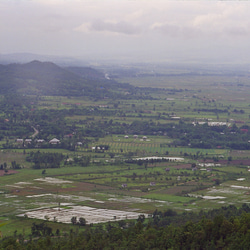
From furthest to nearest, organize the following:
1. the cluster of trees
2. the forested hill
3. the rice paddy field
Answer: the forested hill → the rice paddy field → the cluster of trees

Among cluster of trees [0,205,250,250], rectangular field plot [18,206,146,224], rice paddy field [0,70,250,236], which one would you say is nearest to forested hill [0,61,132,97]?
rice paddy field [0,70,250,236]

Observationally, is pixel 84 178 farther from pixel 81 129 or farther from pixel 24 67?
pixel 24 67

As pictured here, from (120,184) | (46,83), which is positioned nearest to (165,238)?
(120,184)

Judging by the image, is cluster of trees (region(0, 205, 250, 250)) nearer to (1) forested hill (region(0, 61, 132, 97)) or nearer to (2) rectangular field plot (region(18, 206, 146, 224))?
(2) rectangular field plot (region(18, 206, 146, 224))

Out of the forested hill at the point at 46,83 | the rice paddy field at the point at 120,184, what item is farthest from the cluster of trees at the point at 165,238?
the forested hill at the point at 46,83

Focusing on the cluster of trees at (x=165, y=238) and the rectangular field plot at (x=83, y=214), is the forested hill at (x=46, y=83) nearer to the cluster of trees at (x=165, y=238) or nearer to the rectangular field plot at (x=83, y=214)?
the rectangular field plot at (x=83, y=214)

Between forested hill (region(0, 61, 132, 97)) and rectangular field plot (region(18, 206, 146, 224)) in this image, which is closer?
rectangular field plot (region(18, 206, 146, 224))

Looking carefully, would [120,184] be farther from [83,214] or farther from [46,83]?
[46,83]
